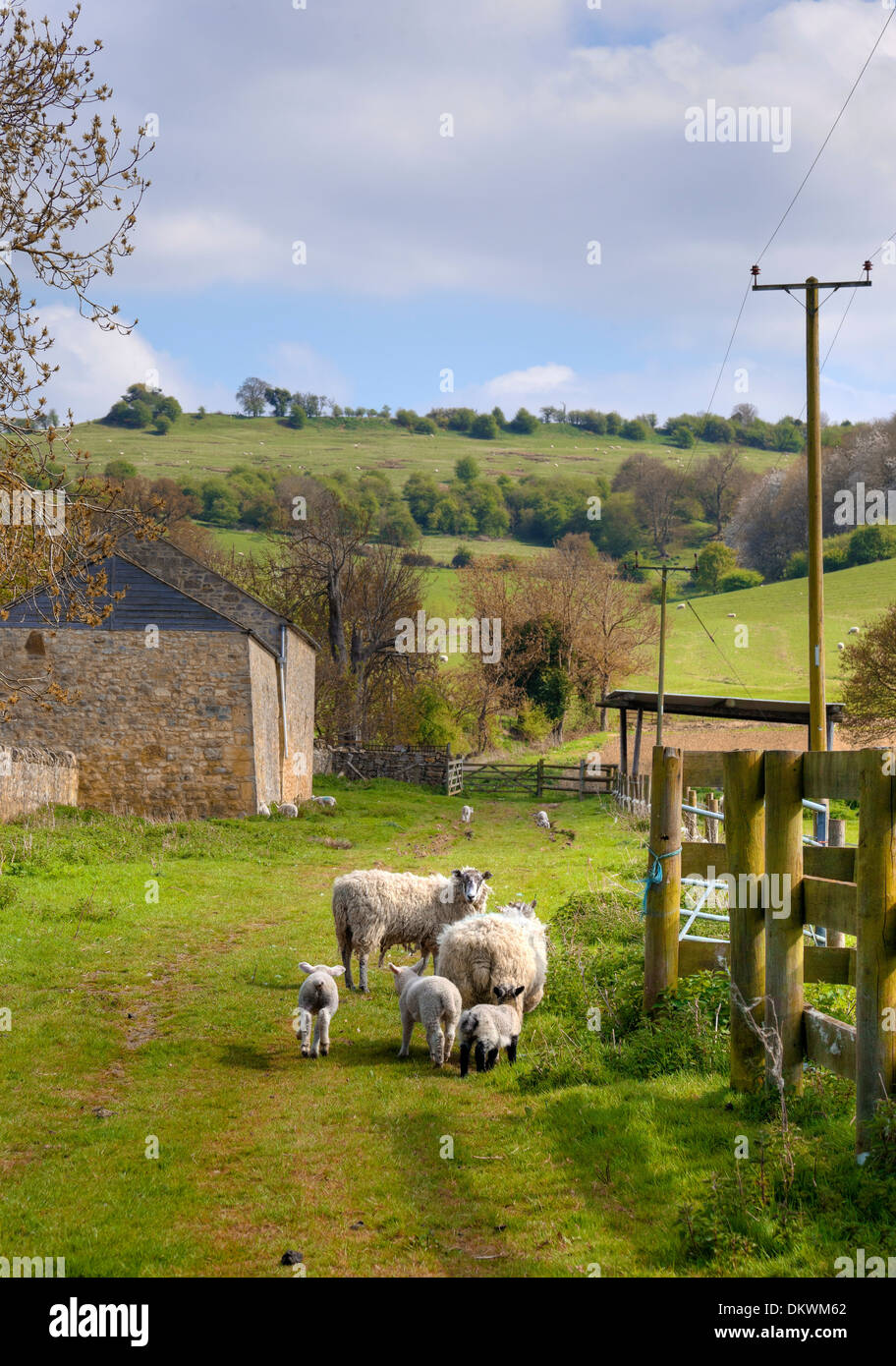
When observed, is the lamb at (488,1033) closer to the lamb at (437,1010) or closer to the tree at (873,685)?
the lamb at (437,1010)

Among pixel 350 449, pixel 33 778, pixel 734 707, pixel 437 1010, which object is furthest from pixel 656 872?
pixel 350 449

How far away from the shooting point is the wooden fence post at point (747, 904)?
243 inches

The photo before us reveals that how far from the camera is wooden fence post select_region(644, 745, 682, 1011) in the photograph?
7.50 metres

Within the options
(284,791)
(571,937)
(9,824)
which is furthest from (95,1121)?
(284,791)

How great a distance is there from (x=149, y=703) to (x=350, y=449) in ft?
366

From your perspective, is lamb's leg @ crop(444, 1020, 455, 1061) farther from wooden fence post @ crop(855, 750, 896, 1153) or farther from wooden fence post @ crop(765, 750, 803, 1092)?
wooden fence post @ crop(855, 750, 896, 1153)

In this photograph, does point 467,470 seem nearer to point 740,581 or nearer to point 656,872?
point 740,581

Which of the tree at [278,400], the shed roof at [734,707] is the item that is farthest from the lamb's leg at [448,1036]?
the tree at [278,400]

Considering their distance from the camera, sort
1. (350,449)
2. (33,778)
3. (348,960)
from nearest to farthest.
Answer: (348,960)
(33,778)
(350,449)

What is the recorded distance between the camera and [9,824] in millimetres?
20641

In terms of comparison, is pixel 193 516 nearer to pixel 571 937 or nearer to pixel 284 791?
pixel 284 791

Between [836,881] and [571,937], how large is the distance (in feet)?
21.6

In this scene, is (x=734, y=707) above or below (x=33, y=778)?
above

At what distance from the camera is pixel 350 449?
437 ft
